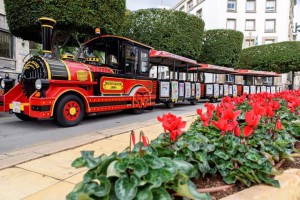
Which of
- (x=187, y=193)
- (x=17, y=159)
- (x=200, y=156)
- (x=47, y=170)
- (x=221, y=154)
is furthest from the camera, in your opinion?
(x=17, y=159)

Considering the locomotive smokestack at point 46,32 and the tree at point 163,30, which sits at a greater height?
the tree at point 163,30

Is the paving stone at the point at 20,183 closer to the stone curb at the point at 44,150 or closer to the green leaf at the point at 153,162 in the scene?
the stone curb at the point at 44,150

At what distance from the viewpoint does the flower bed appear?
1.35 meters

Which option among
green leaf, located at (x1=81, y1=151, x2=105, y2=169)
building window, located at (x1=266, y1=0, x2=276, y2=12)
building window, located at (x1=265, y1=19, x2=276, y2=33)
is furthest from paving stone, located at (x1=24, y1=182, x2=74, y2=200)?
building window, located at (x1=266, y1=0, x2=276, y2=12)

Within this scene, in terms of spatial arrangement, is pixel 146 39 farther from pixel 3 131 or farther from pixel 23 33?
pixel 3 131

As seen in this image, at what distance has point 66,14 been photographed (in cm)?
975

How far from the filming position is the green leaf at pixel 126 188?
1273mm

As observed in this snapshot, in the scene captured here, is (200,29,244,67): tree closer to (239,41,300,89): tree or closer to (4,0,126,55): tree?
(239,41,300,89): tree

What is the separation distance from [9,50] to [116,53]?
11734mm

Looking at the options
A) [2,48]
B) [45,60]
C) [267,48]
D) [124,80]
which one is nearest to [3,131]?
[45,60]

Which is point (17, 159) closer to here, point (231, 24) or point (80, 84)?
point (80, 84)

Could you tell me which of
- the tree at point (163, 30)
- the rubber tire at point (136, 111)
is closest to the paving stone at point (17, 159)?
the rubber tire at point (136, 111)

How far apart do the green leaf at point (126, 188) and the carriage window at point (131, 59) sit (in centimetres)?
749

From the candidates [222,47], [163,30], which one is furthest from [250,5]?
[163,30]
